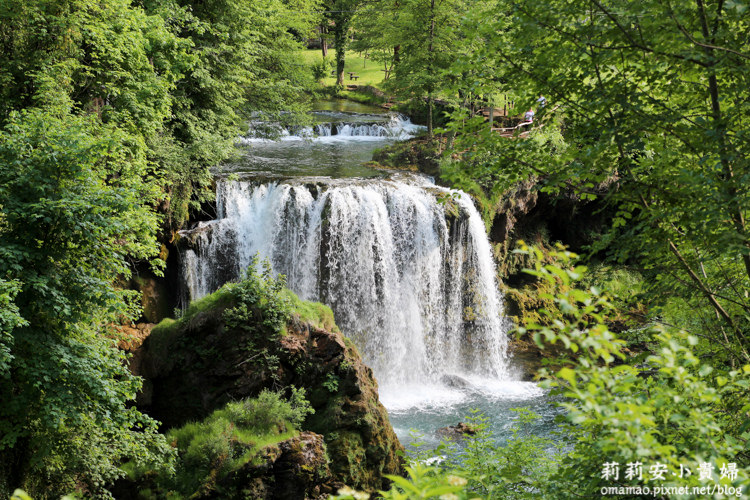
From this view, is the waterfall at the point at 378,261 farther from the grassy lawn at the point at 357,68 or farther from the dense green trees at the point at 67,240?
the grassy lawn at the point at 357,68

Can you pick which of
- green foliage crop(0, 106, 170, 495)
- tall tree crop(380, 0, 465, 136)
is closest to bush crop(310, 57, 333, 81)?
tall tree crop(380, 0, 465, 136)

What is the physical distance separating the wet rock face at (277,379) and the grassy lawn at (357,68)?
103ft

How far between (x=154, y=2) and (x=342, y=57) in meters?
28.3

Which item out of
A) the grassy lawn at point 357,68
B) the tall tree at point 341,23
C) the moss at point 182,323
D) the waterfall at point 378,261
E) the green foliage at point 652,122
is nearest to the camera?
the green foliage at point 652,122

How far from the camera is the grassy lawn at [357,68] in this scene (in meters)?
40.9

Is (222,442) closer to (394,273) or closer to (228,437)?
(228,437)

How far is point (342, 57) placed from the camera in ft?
128

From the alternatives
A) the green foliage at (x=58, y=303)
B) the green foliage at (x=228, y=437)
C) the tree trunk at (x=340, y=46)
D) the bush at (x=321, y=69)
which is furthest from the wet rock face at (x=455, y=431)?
the tree trunk at (x=340, y=46)

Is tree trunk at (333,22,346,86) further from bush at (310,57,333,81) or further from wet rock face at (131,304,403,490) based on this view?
wet rock face at (131,304,403,490)

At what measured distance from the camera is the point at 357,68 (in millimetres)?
47562

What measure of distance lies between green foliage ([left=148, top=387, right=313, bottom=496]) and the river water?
166 inches

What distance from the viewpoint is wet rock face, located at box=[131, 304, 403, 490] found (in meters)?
9.01

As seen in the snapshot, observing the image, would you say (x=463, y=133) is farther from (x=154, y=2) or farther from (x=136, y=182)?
(x=154, y=2)

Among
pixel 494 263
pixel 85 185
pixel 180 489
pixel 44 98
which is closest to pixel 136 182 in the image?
pixel 85 185
